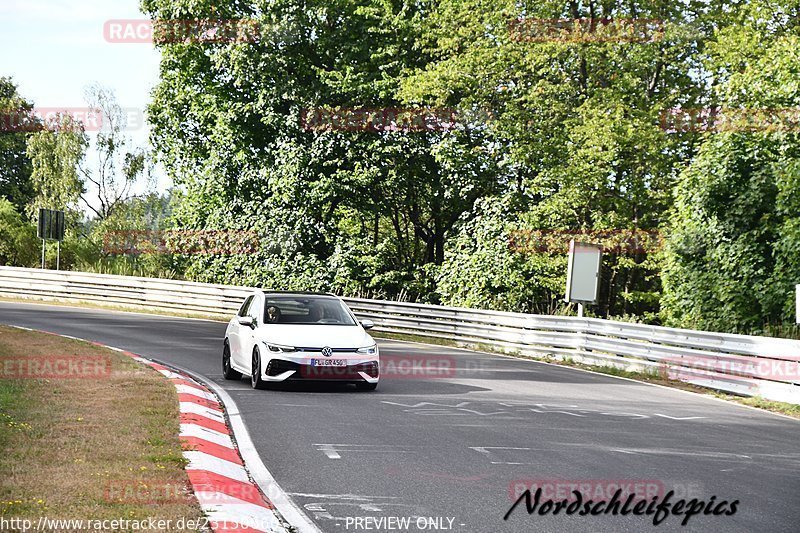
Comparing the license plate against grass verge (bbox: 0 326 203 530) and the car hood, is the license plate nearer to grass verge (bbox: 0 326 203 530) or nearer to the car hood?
the car hood

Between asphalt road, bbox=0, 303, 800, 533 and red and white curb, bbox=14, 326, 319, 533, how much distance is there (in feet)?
0.55

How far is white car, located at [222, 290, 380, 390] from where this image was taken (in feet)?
45.8

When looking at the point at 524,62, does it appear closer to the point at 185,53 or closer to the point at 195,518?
the point at 185,53

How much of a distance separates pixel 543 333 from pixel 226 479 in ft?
51.6

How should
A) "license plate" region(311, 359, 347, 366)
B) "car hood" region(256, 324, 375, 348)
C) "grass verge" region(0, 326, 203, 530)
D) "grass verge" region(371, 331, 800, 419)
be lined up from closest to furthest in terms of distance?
"grass verge" region(0, 326, 203, 530), "license plate" region(311, 359, 347, 366), "car hood" region(256, 324, 375, 348), "grass verge" region(371, 331, 800, 419)

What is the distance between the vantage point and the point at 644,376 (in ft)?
62.0

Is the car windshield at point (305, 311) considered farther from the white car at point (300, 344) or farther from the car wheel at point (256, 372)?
the car wheel at point (256, 372)

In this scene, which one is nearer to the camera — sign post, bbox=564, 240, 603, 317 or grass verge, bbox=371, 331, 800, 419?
grass verge, bbox=371, 331, 800, 419

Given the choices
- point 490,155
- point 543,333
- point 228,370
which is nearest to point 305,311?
point 228,370

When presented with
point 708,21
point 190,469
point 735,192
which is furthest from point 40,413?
point 708,21

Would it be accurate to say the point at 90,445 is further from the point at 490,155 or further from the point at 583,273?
the point at 490,155

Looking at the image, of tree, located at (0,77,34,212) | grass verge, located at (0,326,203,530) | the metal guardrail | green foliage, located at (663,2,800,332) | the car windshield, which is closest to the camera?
grass verge, located at (0,326,203,530)

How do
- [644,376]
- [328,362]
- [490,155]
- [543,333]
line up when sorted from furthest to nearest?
[490,155]
[543,333]
[644,376]
[328,362]

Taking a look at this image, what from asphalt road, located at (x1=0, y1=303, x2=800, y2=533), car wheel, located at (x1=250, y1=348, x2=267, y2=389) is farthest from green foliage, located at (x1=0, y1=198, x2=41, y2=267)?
car wheel, located at (x1=250, y1=348, x2=267, y2=389)
